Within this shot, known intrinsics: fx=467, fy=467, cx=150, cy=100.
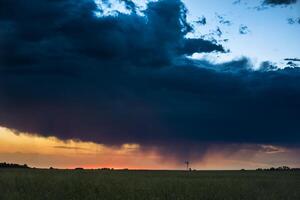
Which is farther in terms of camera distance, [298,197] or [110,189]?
[298,197]

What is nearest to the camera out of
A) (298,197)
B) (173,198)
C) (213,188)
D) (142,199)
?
(142,199)

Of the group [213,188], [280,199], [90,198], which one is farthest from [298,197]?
[90,198]

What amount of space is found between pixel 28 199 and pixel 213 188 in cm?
1007

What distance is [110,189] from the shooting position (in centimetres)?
2052

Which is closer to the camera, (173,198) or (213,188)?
(173,198)

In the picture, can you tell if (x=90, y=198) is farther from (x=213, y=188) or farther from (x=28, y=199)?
(x=213, y=188)

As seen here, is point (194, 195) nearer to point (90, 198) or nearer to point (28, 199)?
point (90, 198)

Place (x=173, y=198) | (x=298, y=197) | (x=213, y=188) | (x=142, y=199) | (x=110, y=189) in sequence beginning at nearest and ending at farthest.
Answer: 1. (x=142, y=199)
2. (x=173, y=198)
3. (x=110, y=189)
4. (x=298, y=197)
5. (x=213, y=188)

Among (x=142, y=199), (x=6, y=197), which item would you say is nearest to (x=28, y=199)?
(x=6, y=197)

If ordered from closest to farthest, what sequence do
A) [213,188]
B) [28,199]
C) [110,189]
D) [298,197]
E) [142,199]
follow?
[28,199]
[142,199]
[110,189]
[298,197]
[213,188]

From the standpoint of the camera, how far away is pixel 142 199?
708 inches

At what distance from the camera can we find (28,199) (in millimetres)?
16703

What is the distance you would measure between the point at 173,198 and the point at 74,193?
4.10 metres

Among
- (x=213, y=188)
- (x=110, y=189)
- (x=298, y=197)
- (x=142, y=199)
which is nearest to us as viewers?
(x=142, y=199)
